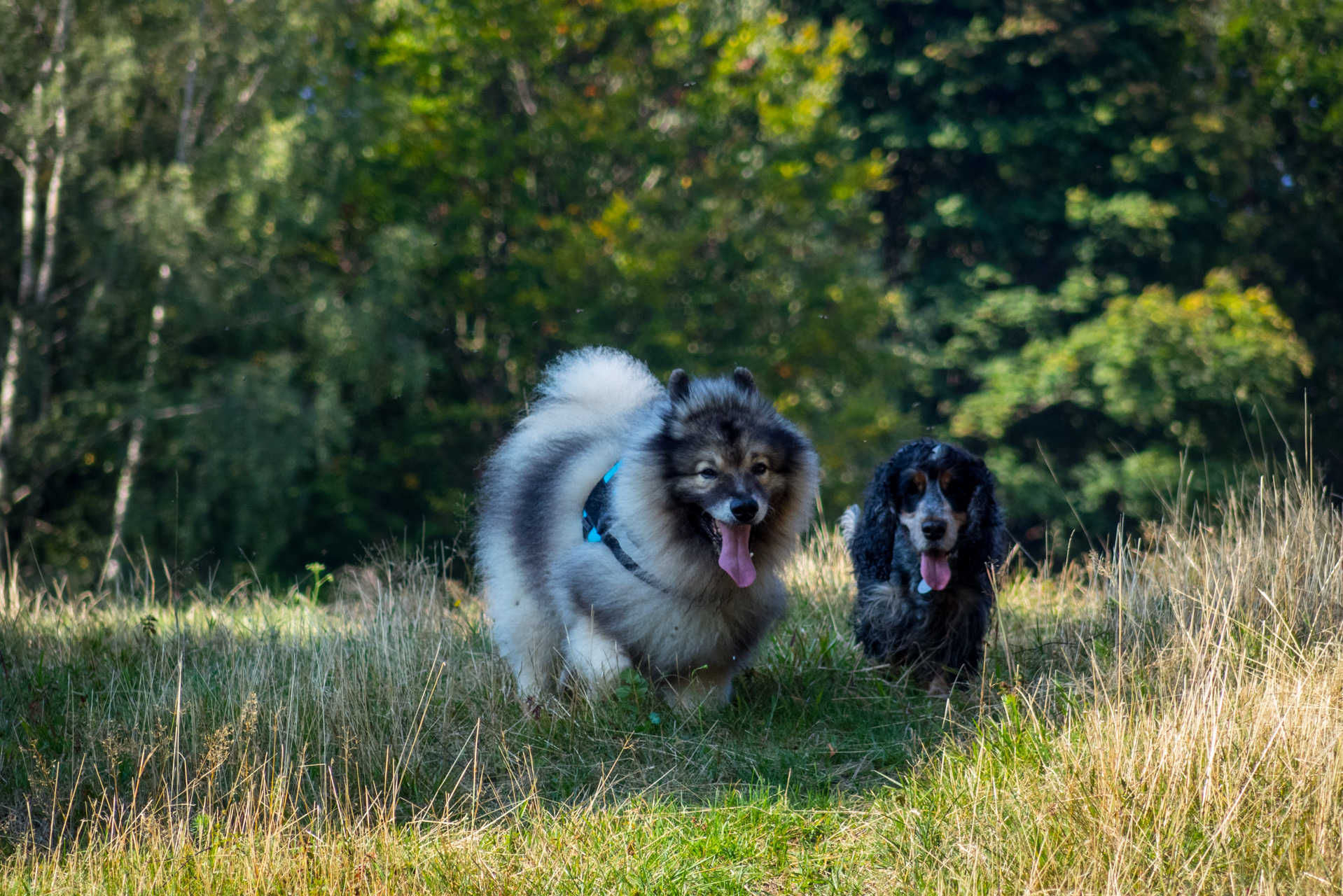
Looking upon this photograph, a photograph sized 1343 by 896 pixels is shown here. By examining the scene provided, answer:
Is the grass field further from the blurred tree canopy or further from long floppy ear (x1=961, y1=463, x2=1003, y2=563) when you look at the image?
the blurred tree canopy

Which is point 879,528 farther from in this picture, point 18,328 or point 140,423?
point 18,328

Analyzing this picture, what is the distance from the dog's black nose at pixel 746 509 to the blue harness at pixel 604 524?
19.6 inches

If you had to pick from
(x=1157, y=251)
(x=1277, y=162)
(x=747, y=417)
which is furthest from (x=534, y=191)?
(x=747, y=417)

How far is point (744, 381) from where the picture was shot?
488 cm

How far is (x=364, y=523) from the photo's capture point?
19.5 m

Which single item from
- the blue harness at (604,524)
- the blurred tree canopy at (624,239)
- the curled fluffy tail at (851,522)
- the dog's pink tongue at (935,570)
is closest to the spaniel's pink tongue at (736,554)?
the blue harness at (604,524)

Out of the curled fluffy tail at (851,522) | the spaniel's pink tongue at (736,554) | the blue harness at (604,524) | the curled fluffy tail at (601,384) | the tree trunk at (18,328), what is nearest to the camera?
the spaniel's pink tongue at (736,554)

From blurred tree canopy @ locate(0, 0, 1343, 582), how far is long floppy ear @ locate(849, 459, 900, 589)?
42.1ft

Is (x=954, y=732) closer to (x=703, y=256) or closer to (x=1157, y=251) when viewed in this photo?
(x=703, y=256)

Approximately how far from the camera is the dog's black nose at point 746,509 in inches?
175

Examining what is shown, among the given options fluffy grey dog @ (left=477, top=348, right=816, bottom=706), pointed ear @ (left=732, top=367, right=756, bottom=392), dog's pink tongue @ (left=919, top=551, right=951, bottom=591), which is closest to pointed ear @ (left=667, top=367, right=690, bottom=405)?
fluffy grey dog @ (left=477, top=348, right=816, bottom=706)

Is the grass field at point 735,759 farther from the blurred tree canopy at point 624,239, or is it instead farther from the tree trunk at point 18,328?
the blurred tree canopy at point 624,239

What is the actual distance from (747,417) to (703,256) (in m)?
17.1

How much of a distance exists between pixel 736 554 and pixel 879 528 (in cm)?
113
